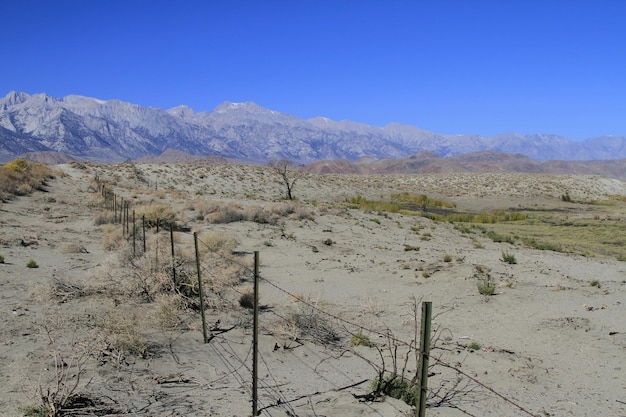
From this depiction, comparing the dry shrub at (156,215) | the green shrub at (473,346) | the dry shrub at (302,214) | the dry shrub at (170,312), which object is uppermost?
the dry shrub at (156,215)

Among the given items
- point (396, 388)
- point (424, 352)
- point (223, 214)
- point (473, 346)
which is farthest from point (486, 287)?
point (223, 214)

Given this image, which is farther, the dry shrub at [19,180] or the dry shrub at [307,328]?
the dry shrub at [19,180]

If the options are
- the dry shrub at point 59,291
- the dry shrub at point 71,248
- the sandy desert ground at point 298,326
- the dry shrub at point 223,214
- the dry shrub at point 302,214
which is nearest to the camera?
the sandy desert ground at point 298,326

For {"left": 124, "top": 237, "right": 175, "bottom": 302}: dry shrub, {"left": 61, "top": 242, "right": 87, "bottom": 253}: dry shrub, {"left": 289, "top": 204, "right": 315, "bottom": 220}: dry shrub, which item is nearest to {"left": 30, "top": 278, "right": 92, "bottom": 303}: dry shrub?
{"left": 124, "top": 237, "right": 175, "bottom": 302}: dry shrub

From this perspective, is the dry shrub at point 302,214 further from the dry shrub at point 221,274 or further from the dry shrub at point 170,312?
the dry shrub at point 170,312

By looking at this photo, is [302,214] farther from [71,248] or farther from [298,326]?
[298,326]

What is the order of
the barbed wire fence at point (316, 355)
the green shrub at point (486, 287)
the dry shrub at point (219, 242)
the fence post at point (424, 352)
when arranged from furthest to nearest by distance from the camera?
the dry shrub at point (219, 242), the green shrub at point (486, 287), the barbed wire fence at point (316, 355), the fence post at point (424, 352)

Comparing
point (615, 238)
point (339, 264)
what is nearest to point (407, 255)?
point (339, 264)

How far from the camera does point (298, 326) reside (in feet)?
37.6

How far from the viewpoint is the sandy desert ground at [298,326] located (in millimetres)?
7891

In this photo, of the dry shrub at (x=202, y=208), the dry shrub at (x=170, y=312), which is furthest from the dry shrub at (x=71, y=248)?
the dry shrub at (x=202, y=208)

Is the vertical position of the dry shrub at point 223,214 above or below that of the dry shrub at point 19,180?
below

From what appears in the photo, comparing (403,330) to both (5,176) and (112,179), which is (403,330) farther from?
(112,179)

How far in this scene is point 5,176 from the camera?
110 ft
